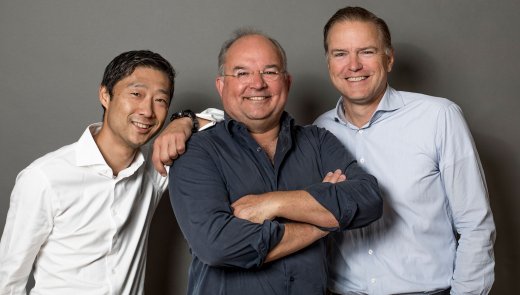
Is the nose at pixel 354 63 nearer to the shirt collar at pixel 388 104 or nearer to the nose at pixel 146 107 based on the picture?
the shirt collar at pixel 388 104

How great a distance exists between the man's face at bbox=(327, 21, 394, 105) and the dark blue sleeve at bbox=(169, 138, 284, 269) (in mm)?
670

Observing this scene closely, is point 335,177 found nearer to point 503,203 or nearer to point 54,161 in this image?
Answer: point 54,161

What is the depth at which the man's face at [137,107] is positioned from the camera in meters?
2.04

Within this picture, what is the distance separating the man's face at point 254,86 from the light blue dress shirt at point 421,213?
426mm

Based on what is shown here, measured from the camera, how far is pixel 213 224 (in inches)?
61.9

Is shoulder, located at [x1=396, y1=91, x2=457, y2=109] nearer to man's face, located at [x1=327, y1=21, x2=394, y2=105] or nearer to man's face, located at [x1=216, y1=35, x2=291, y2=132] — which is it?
man's face, located at [x1=327, y1=21, x2=394, y2=105]

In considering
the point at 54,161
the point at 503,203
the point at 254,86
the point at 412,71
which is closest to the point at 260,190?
the point at 254,86

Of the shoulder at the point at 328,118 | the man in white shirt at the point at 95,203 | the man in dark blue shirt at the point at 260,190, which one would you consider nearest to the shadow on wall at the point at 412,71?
the shoulder at the point at 328,118

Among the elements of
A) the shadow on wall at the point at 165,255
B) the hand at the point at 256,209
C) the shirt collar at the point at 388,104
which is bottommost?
the shadow on wall at the point at 165,255

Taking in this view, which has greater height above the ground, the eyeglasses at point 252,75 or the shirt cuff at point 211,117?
the eyeglasses at point 252,75

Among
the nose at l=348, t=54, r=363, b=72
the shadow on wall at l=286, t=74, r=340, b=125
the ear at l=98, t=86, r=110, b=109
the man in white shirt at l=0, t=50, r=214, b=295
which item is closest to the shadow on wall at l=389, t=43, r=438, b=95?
the shadow on wall at l=286, t=74, r=340, b=125

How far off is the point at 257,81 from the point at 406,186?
2.28 feet

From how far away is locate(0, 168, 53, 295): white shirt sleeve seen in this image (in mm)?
1922

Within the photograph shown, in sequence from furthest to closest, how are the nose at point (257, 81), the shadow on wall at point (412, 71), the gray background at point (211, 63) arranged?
the shadow on wall at point (412, 71), the gray background at point (211, 63), the nose at point (257, 81)
